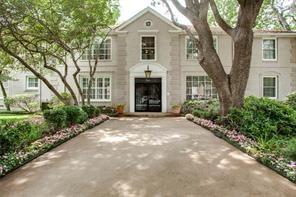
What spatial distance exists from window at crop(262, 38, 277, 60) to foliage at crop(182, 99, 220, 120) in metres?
6.37

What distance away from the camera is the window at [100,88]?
2334 centimetres

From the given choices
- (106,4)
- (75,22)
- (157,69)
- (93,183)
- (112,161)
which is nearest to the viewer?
(93,183)

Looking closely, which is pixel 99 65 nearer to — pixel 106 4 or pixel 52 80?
A: pixel 52 80

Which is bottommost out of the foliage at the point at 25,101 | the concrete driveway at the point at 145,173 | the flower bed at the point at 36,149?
the concrete driveway at the point at 145,173

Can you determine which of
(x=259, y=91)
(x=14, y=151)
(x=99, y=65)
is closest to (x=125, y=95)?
(x=99, y=65)

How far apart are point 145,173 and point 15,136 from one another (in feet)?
11.1

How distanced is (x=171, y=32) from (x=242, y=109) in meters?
12.1

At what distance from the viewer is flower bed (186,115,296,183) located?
6.39 meters

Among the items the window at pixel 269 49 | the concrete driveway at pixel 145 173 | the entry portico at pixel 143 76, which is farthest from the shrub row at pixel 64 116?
the window at pixel 269 49

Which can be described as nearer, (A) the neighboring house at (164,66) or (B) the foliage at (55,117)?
(B) the foliage at (55,117)

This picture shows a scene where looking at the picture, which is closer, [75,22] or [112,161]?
[112,161]

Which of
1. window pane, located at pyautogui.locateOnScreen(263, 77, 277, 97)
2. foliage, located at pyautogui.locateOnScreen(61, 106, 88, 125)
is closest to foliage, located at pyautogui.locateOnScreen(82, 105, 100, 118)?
foliage, located at pyautogui.locateOnScreen(61, 106, 88, 125)

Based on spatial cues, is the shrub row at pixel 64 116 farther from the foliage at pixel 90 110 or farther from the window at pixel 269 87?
the window at pixel 269 87

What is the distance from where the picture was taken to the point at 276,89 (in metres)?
23.3
